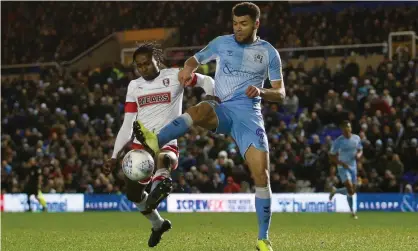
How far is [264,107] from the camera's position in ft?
98.5

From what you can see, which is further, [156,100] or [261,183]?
[156,100]

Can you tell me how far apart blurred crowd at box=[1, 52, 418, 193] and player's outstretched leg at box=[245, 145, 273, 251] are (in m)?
16.3

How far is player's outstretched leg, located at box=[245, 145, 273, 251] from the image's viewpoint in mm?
9438

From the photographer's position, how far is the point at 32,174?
27922 millimetres

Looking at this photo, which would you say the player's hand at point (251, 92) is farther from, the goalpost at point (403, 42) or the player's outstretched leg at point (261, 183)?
the goalpost at point (403, 42)

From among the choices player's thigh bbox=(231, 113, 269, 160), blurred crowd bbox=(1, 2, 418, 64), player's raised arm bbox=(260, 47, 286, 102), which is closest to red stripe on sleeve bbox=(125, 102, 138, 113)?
player's thigh bbox=(231, 113, 269, 160)

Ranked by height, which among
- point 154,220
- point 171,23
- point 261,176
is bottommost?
point 171,23

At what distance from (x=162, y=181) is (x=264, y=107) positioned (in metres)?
20.5

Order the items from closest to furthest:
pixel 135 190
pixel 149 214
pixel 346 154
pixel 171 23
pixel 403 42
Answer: pixel 135 190, pixel 149 214, pixel 346 154, pixel 403 42, pixel 171 23

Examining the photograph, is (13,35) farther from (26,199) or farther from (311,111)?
(311,111)

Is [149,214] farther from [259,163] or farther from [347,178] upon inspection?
[347,178]

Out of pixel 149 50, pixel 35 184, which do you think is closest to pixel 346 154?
pixel 35 184

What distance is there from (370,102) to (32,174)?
35.3 feet

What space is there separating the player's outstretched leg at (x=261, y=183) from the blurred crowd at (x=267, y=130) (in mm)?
16266
